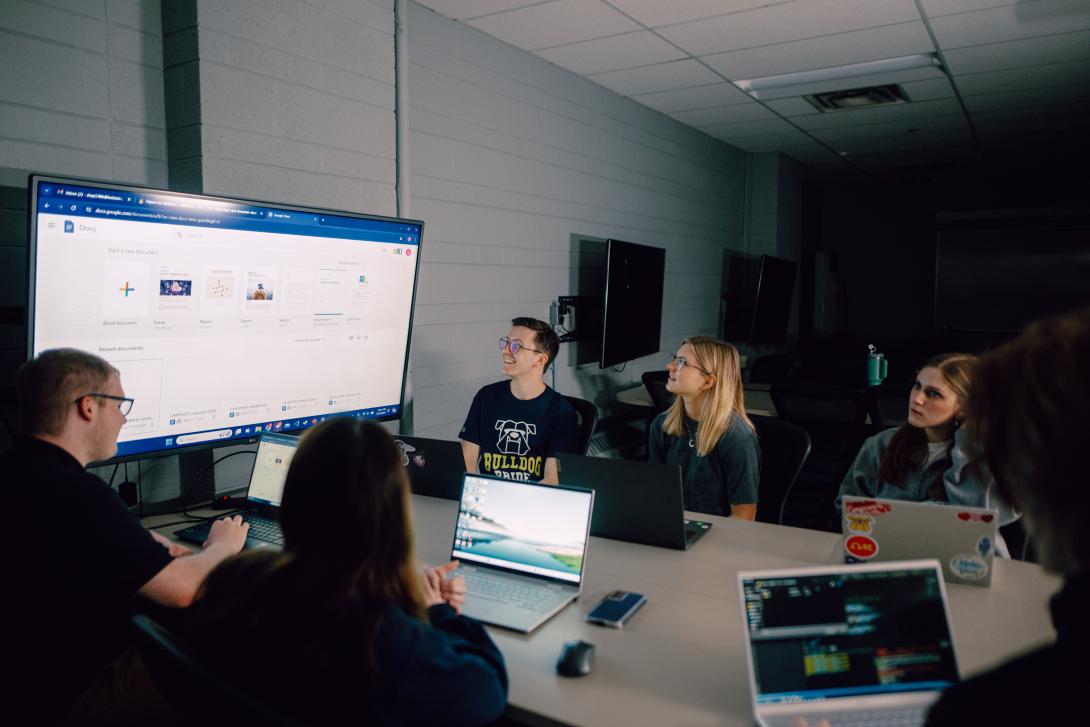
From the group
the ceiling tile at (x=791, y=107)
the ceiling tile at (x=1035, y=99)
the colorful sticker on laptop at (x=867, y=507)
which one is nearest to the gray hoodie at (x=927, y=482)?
the colorful sticker on laptop at (x=867, y=507)

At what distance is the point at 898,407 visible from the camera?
4.27 m

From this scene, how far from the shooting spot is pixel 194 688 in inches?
34.6

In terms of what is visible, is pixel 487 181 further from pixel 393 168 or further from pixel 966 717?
pixel 966 717

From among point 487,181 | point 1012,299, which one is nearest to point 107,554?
point 487,181

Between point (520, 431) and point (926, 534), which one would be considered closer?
point (926, 534)

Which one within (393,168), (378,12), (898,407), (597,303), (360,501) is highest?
(378,12)

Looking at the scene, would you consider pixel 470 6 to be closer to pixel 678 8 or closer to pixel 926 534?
pixel 678 8

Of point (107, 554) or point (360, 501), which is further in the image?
point (107, 554)

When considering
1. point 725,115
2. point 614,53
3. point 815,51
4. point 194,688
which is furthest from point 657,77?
point 194,688

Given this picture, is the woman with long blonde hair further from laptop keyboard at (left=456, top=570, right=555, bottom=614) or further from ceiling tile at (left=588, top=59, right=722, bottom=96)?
ceiling tile at (left=588, top=59, right=722, bottom=96)

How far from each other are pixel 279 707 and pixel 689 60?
3.79m

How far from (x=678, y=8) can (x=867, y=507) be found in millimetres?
2430

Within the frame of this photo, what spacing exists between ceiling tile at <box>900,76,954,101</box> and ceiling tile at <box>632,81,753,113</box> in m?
0.95

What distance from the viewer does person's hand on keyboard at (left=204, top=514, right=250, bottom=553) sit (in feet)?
5.83
